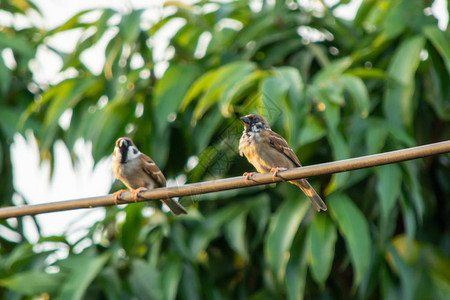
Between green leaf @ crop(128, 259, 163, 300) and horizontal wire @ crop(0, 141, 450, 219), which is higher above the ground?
horizontal wire @ crop(0, 141, 450, 219)

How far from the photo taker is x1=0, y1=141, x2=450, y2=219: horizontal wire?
9.83ft

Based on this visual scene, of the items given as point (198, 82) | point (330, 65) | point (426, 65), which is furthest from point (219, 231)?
point (426, 65)

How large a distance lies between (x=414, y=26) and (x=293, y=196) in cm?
185

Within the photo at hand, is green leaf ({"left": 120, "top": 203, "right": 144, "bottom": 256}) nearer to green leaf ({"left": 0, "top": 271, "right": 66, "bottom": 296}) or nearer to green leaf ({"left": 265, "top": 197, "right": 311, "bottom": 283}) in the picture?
green leaf ({"left": 0, "top": 271, "right": 66, "bottom": 296})

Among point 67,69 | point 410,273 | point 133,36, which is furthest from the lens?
point 67,69

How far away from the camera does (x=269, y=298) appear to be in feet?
19.3

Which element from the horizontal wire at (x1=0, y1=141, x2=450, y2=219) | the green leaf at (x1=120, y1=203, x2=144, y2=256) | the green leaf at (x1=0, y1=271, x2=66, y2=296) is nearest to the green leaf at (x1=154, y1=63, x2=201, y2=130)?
the green leaf at (x1=120, y1=203, x2=144, y2=256)

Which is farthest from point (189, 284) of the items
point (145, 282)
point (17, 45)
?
point (17, 45)

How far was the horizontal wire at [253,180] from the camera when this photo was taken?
300 cm

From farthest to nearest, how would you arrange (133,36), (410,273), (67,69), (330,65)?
(67,69) → (133,36) → (330,65) → (410,273)

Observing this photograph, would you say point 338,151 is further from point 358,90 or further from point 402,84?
point 402,84

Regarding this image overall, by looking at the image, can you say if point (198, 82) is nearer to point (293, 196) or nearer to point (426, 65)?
point (293, 196)

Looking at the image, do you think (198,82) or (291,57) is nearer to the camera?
(198,82)

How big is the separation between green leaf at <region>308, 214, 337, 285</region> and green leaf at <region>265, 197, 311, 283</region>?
0.45ft
